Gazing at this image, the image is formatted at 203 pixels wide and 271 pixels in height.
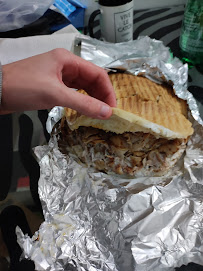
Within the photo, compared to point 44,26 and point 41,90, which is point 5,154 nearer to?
point 41,90

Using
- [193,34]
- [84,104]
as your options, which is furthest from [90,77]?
[193,34]

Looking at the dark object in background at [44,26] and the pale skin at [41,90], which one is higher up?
the pale skin at [41,90]

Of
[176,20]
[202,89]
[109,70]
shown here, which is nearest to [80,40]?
[109,70]

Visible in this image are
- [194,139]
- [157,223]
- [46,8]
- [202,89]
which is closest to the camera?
[157,223]

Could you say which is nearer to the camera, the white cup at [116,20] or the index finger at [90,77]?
the index finger at [90,77]

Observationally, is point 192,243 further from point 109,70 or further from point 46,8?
point 46,8

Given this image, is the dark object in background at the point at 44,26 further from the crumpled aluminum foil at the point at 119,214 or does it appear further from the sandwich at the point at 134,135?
the sandwich at the point at 134,135

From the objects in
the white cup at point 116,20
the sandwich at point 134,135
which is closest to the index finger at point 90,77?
the sandwich at point 134,135
